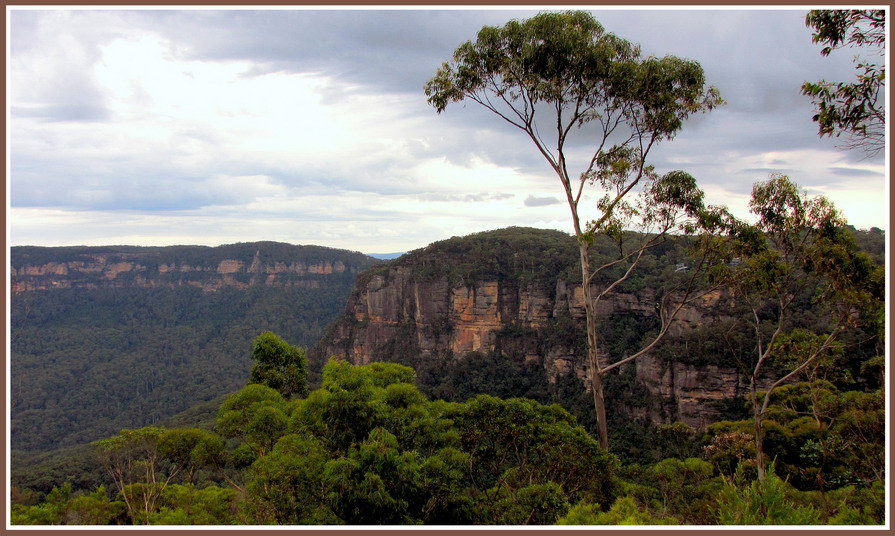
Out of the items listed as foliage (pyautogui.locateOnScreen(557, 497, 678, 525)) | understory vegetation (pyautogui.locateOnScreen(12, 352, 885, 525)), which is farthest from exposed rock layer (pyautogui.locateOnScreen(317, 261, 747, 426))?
foliage (pyautogui.locateOnScreen(557, 497, 678, 525))

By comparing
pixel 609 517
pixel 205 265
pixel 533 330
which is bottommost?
pixel 533 330

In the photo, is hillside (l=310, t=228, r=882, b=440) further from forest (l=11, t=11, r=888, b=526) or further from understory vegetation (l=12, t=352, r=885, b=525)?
understory vegetation (l=12, t=352, r=885, b=525)

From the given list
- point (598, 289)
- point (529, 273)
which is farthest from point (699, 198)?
point (529, 273)

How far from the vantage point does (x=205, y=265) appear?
4237 inches

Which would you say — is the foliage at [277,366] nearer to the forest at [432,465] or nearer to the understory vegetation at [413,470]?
the forest at [432,465]

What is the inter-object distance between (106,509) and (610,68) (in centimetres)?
1194

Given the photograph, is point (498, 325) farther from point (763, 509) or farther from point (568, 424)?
point (763, 509)

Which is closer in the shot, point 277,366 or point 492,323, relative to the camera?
point 277,366

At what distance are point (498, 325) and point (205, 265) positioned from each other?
76016mm

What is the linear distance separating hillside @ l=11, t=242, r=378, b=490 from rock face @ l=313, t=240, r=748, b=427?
19.9 meters

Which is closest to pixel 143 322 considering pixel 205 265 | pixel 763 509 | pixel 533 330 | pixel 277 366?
pixel 205 265

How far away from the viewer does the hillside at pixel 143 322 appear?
6378cm

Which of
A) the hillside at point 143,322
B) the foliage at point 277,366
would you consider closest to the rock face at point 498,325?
the hillside at point 143,322

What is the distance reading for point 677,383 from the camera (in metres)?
33.1
